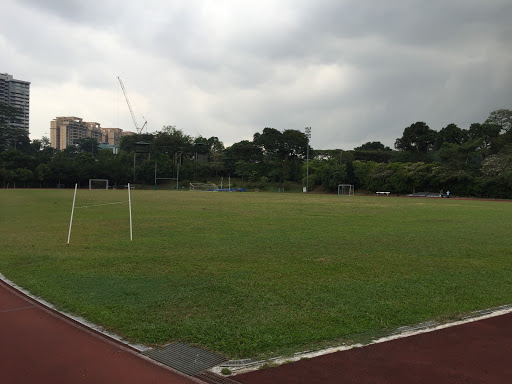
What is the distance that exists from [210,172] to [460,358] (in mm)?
93715

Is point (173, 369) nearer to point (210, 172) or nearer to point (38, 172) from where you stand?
point (38, 172)

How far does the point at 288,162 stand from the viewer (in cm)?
9044

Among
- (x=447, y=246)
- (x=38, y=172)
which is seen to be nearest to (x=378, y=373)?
(x=447, y=246)

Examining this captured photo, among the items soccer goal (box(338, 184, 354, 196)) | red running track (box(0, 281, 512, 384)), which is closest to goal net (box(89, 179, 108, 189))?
soccer goal (box(338, 184, 354, 196))

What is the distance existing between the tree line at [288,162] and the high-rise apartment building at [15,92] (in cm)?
5074

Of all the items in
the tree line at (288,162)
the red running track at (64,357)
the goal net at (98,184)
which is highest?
the tree line at (288,162)

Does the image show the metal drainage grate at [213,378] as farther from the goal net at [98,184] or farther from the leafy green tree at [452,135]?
the goal net at [98,184]

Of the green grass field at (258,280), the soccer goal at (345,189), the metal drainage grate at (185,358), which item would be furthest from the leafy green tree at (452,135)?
the metal drainage grate at (185,358)

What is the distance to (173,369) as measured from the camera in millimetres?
4113

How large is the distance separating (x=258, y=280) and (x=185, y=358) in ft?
11.1

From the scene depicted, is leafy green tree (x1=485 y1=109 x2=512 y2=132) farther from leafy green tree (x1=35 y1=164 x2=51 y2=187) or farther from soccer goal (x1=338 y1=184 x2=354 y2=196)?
leafy green tree (x1=35 y1=164 x2=51 y2=187)

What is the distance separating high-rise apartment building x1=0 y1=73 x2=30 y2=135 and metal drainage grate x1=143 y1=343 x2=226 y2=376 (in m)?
168

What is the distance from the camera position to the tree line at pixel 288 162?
189ft

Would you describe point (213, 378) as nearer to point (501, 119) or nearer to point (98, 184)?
point (501, 119)
